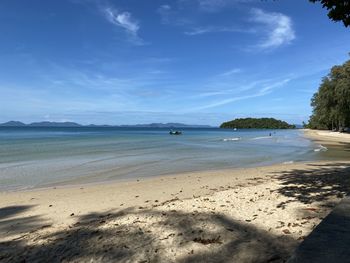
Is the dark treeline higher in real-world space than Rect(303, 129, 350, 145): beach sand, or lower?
higher

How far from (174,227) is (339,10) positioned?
6.28 metres

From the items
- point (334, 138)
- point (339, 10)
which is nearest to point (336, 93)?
point (334, 138)

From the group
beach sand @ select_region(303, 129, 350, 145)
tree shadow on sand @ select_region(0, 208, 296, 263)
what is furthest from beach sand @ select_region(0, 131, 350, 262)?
beach sand @ select_region(303, 129, 350, 145)

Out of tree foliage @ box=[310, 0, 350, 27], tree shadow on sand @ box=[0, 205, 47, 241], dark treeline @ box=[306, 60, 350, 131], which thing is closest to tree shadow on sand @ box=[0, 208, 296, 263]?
tree shadow on sand @ box=[0, 205, 47, 241]

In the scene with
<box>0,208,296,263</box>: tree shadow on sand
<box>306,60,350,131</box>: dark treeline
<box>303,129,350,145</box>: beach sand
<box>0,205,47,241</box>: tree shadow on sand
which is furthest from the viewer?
<box>303,129,350,145</box>: beach sand

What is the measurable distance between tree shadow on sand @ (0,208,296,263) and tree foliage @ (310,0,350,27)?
5.54 m

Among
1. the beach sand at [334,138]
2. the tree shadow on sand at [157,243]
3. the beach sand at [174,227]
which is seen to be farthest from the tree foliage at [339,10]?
the beach sand at [334,138]

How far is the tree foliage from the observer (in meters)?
8.23

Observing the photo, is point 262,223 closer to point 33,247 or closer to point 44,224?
point 33,247

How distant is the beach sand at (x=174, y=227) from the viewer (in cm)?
466

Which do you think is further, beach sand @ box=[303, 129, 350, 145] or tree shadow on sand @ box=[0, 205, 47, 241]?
beach sand @ box=[303, 129, 350, 145]

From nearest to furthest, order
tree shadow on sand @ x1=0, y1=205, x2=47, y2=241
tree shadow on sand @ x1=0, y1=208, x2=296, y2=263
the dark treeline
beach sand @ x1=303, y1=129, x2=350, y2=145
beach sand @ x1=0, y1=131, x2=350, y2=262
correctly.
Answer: tree shadow on sand @ x1=0, y1=208, x2=296, y2=263 < beach sand @ x1=0, y1=131, x2=350, y2=262 < tree shadow on sand @ x1=0, y1=205, x2=47, y2=241 < the dark treeline < beach sand @ x1=303, y1=129, x2=350, y2=145

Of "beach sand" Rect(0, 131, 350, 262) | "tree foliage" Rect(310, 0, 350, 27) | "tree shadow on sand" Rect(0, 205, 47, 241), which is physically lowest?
"tree shadow on sand" Rect(0, 205, 47, 241)

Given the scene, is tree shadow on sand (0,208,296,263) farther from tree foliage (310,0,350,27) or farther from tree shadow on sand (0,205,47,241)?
tree foliage (310,0,350,27)
